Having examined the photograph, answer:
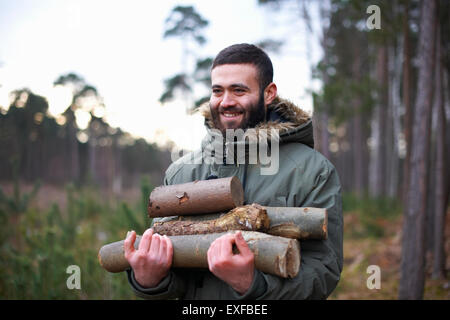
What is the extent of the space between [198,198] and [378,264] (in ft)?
22.0

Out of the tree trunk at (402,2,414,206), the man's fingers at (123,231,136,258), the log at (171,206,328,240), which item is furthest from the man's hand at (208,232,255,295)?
the tree trunk at (402,2,414,206)

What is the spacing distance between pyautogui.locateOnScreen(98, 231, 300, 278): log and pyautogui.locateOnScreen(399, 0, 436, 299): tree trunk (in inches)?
144

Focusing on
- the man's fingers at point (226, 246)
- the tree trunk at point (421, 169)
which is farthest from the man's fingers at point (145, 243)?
the tree trunk at point (421, 169)

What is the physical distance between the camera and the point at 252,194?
6.74 feet

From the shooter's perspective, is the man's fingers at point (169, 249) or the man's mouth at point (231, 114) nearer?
the man's fingers at point (169, 249)

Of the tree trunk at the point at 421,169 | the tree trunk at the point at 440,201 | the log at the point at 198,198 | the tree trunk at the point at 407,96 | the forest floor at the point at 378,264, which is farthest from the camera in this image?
the tree trunk at the point at 407,96

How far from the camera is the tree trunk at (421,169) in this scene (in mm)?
4656

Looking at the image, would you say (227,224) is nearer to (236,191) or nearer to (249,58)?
(236,191)

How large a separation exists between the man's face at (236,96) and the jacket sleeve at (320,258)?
53 centimetres

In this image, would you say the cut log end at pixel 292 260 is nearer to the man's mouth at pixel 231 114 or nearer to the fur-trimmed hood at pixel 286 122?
the fur-trimmed hood at pixel 286 122

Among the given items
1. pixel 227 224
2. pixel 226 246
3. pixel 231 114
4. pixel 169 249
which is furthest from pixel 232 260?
pixel 231 114

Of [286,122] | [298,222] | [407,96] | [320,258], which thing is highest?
[407,96]

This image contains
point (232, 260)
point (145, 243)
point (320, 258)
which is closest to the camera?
point (232, 260)

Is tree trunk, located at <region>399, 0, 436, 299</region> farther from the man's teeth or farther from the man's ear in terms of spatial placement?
the man's teeth
